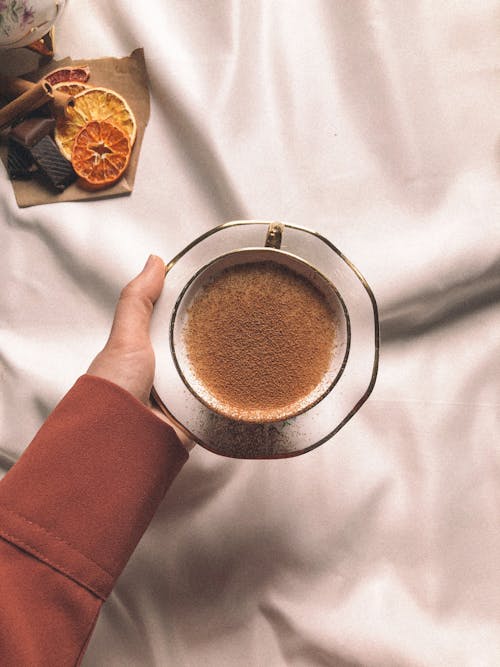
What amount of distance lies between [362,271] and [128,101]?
0.36 m

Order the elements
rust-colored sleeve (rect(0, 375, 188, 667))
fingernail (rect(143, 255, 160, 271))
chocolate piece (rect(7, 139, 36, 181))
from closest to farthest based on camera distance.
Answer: rust-colored sleeve (rect(0, 375, 188, 667))
fingernail (rect(143, 255, 160, 271))
chocolate piece (rect(7, 139, 36, 181))

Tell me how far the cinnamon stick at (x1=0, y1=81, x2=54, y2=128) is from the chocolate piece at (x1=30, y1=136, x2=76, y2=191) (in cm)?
5

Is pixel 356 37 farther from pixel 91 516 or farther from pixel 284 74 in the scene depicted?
→ pixel 91 516

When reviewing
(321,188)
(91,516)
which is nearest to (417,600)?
(91,516)

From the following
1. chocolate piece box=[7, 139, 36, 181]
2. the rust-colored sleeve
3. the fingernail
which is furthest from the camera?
chocolate piece box=[7, 139, 36, 181]

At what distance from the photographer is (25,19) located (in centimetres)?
70

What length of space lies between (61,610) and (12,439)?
9.8 inches

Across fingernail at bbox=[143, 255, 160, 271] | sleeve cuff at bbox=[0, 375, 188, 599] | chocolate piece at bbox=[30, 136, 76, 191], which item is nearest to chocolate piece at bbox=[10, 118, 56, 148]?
chocolate piece at bbox=[30, 136, 76, 191]

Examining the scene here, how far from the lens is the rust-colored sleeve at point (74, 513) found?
55 cm

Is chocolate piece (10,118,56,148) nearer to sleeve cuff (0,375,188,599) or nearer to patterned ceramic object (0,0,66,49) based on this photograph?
patterned ceramic object (0,0,66,49)

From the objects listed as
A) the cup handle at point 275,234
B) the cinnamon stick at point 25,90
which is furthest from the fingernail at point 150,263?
the cinnamon stick at point 25,90

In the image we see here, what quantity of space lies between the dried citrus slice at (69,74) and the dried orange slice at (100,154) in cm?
7

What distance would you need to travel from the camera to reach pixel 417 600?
71 centimetres

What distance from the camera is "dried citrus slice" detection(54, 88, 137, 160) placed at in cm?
78
